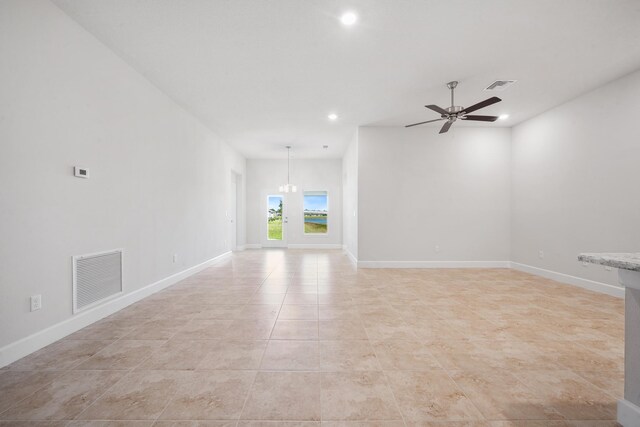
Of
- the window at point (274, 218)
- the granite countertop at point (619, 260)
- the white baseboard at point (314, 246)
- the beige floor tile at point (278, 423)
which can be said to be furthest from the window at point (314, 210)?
the granite countertop at point (619, 260)

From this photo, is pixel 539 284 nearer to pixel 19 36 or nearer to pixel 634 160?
pixel 634 160

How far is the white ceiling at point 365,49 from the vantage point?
2576mm

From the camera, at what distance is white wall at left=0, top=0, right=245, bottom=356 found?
2119 millimetres

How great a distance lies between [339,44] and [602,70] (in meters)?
3.56

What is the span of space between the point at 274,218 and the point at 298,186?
55.5 inches

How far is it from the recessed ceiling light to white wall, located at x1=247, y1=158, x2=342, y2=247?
22.6 feet

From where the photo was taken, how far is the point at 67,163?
8.54ft

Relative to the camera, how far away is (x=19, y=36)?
218 centimetres

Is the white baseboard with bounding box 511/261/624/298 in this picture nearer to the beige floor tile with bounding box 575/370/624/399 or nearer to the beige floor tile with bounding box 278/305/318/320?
the beige floor tile with bounding box 575/370/624/399

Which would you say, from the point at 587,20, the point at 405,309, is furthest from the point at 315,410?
the point at 587,20

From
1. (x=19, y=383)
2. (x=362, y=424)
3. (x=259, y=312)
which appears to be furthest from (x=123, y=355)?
(x=362, y=424)

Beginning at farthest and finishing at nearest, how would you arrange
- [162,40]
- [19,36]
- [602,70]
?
[602,70], [162,40], [19,36]

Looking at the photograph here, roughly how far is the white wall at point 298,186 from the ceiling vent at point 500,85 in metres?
5.79

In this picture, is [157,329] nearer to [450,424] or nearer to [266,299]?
[266,299]
